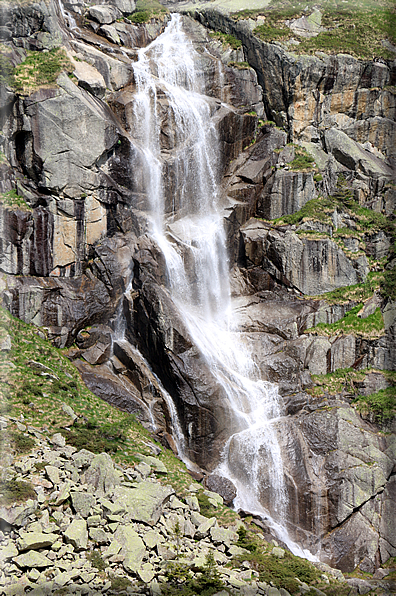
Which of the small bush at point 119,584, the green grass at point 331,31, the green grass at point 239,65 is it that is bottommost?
the small bush at point 119,584

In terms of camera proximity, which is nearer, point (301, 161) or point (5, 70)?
point (5, 70)

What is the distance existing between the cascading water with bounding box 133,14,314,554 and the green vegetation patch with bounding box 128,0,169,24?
1.69 m

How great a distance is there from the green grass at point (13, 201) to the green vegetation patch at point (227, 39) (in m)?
15.9

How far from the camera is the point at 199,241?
76.0 ft

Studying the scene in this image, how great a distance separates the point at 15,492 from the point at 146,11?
28.2 m

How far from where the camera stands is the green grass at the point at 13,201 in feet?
65.9

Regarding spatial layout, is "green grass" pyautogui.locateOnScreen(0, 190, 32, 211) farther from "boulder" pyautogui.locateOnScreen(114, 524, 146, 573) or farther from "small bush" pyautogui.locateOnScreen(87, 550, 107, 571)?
"small bush" pyautogui.locateOnScreen(87, 550, 107, 571)

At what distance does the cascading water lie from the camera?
17.5 meters

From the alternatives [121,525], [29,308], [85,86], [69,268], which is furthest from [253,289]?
[121,525]

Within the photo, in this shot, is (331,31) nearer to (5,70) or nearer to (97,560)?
(5,70)

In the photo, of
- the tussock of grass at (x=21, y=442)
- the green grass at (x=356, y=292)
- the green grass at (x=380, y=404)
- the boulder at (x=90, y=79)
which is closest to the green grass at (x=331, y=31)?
the boulder at (x=90, y=79)

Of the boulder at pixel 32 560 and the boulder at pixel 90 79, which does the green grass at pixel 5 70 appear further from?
the boulder at pixel 32 560

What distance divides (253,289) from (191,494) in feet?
37.1

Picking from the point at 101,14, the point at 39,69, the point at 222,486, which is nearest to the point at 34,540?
the point at 222,486
